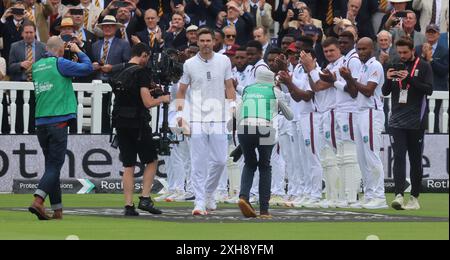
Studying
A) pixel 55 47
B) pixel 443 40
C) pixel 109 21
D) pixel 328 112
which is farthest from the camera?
pixel 443 40

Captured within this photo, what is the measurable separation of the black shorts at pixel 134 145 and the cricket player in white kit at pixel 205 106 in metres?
0.58

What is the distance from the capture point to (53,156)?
769 inches

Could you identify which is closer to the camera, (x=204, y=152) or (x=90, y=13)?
(x=204, y=152)

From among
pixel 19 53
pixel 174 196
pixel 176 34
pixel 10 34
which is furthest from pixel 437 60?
pixel 10 34

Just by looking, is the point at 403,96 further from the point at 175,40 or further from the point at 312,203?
the point at 175,40

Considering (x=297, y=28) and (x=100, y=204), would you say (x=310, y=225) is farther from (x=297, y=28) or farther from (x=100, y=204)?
(x=297, y=28)

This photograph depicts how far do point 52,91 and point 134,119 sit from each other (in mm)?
1340

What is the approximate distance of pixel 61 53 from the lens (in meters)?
19.8

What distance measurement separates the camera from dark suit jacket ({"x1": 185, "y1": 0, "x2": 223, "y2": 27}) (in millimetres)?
31109

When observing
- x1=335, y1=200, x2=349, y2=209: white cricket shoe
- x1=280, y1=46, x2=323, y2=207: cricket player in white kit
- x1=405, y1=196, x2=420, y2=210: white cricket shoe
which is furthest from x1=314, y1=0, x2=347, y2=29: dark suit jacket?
x1=405, y1=196, x2=420, y2=210: white cricket shoe

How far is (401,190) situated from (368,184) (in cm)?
54

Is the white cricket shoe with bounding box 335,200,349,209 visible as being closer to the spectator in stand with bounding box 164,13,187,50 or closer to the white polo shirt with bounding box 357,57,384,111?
the white polo shirt with bounding box 357,57,384,111

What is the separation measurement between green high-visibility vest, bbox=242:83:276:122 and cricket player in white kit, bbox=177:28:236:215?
640 mm

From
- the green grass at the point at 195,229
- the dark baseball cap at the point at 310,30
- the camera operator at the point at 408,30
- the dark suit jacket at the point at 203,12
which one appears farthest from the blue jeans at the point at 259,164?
the dark suit jacket at the point at 203,12
